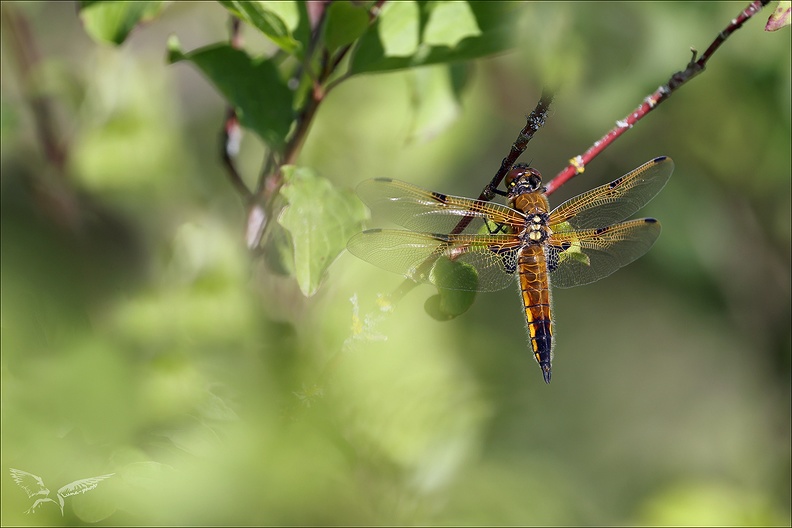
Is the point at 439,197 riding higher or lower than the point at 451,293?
higher

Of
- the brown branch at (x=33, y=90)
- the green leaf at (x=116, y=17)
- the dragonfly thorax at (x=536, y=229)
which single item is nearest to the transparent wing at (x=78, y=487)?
the green leaf at (x=116, y=17)

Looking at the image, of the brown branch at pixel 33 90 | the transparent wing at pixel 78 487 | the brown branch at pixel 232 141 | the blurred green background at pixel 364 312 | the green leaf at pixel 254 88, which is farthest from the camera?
the brown branch at pixel 33 90

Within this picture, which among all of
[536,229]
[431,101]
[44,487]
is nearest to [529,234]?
[536,229]

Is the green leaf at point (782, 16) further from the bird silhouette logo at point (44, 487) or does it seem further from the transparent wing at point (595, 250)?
the bird silhouette logo at point (44, 487)

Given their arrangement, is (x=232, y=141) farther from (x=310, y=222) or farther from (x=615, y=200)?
(x=615, y=200)

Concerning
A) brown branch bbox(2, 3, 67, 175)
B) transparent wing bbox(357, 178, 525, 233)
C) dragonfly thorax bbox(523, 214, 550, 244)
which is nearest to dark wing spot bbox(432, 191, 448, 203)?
transparent wing bbox(357, 178, 525, 233)

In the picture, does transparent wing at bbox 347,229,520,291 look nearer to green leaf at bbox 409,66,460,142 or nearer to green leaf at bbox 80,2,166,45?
green leaf at bbox 409,66,460,142
